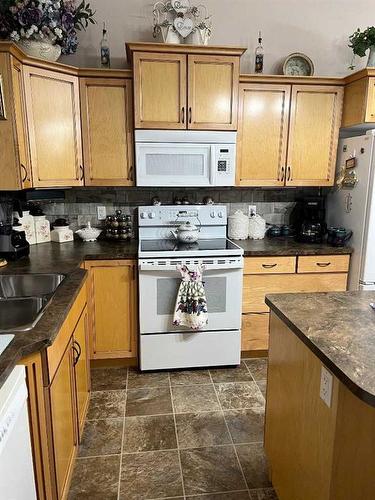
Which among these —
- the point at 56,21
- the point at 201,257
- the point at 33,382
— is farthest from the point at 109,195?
the point at 33,382

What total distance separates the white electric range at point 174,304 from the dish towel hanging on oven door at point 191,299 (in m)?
0.06

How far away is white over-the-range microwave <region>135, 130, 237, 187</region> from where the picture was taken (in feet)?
8.64

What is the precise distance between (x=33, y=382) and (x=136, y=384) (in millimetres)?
1433

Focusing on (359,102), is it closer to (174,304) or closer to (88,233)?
Result: (174,304)

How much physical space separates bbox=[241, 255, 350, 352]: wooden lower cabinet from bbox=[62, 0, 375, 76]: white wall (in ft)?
5.31

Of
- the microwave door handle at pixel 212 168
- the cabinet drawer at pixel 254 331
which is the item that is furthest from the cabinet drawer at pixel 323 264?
the microwave door handle at pixel 212 168

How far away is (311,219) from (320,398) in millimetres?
2084

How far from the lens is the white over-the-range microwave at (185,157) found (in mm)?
2633

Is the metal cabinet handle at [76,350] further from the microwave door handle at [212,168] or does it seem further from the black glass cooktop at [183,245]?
the microwave door handle at [212,168]

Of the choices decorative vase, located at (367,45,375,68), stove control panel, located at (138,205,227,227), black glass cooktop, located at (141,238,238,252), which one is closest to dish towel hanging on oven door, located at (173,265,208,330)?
black glass cooktop, located at (141,238,238,252)

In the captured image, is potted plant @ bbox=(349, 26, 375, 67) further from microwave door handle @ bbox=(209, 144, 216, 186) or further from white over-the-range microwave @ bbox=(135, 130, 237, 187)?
microwave door handle @ bbox=(209, 144, 216, 186)

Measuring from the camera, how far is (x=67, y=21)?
7.62ft

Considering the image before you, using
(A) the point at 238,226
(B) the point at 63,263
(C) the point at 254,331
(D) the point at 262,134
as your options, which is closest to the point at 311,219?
(A) the point at 238,226

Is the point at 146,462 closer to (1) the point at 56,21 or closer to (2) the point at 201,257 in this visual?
(2) the point at 201,257
